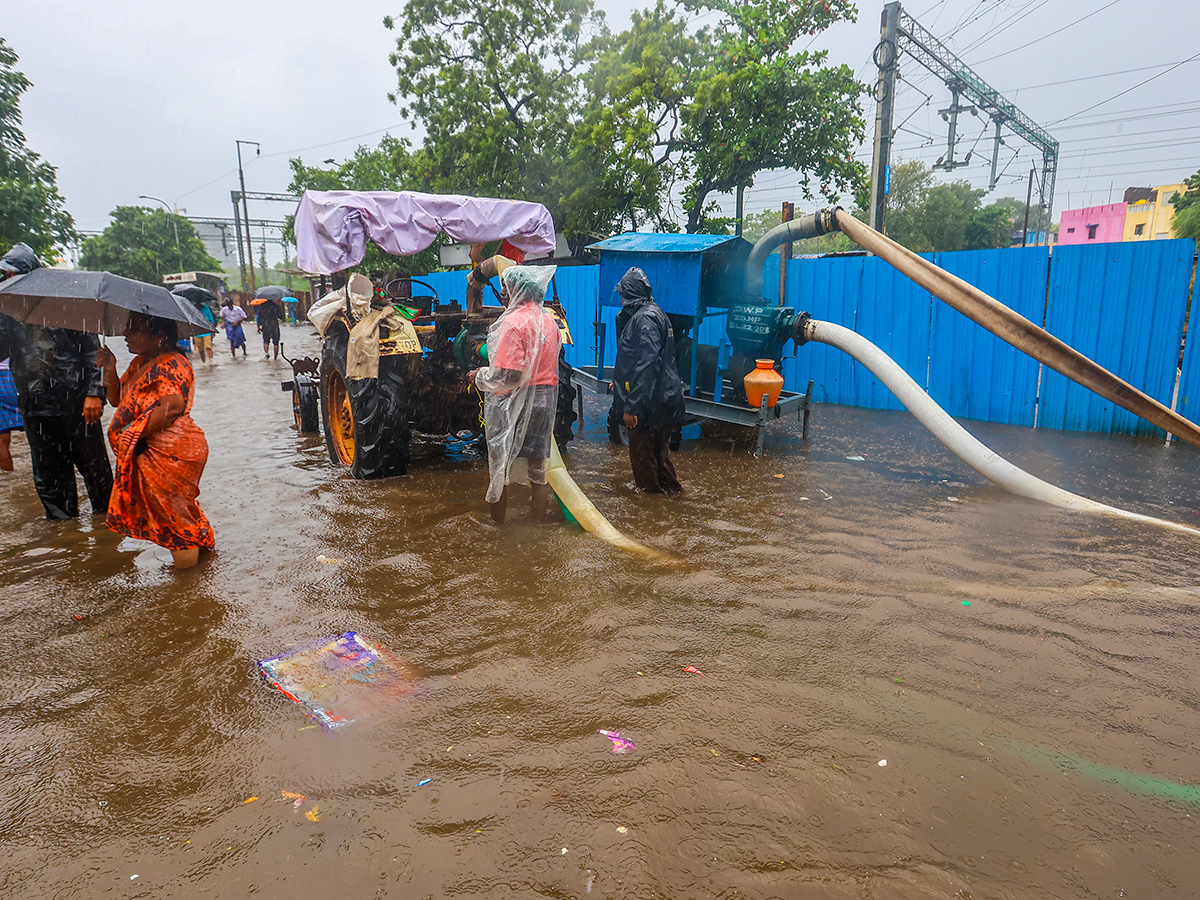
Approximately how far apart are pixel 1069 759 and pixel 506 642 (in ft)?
7.27

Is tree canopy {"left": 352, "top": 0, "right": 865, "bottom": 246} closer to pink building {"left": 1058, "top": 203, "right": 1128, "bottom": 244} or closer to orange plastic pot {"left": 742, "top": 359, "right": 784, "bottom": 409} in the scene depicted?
orange plastic pot {"left": 742, "top": 359, "right": 784, "bottom": 409}

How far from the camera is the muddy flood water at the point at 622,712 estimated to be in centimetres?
198

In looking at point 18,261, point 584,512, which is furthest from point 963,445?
point 18,261

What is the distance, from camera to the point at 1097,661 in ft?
9.86

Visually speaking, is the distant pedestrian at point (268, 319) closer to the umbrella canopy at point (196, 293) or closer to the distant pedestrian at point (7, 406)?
the umbrella canopy at point (196, 293)

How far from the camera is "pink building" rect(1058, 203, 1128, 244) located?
1569 inches

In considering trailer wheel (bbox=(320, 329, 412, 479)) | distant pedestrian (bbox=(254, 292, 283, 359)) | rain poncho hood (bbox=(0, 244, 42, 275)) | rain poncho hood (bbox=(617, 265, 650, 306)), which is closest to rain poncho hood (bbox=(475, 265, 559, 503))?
rain poncho hood (bbox=(617, 265, 650, 306))

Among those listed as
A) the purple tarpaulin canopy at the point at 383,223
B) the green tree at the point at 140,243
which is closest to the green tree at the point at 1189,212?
the purple tarpaulin canopy at the point at 383,223

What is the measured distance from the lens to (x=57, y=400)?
4.73 metres

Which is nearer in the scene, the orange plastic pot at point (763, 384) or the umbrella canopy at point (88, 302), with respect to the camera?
the umbrella canopy at point (88, 302)

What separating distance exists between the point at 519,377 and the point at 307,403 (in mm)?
4410

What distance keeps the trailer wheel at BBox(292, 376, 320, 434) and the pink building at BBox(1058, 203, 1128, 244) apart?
44.5 metres

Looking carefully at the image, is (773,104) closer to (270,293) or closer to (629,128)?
(629,128)

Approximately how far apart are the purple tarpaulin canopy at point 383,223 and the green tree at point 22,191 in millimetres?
13085
